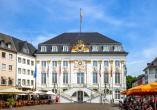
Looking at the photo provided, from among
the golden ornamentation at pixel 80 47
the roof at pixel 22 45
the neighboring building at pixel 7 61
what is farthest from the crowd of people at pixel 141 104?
the golden ornamentation at pixel 80 47

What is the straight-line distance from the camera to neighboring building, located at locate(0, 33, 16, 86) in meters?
85.5

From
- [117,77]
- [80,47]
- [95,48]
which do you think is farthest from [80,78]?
[117,77]

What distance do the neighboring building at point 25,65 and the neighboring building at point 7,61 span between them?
1.69m

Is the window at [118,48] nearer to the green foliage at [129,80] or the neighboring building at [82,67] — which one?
the neighboring building at [82,67]

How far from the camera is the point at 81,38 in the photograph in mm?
101688

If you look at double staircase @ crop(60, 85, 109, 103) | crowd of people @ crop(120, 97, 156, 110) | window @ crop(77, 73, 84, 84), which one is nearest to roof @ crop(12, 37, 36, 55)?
window @ crop(77, 73, 84, 84)

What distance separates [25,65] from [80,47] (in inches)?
499

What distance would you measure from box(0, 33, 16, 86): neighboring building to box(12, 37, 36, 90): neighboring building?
169cm

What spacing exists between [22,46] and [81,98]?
16.8 meters

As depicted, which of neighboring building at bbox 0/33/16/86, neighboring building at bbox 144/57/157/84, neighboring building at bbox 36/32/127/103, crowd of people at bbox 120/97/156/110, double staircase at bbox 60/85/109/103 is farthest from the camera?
neighboring building at bbox 144/57/157/84

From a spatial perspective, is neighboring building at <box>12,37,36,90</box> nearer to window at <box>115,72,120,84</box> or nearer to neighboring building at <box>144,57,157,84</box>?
window at <box>115,72,120,84</box>

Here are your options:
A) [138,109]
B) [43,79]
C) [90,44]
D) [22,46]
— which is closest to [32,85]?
[43,79]

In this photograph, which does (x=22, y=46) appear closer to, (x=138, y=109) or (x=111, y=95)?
(x=111, y=95)

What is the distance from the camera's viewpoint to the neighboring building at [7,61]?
8550cm
